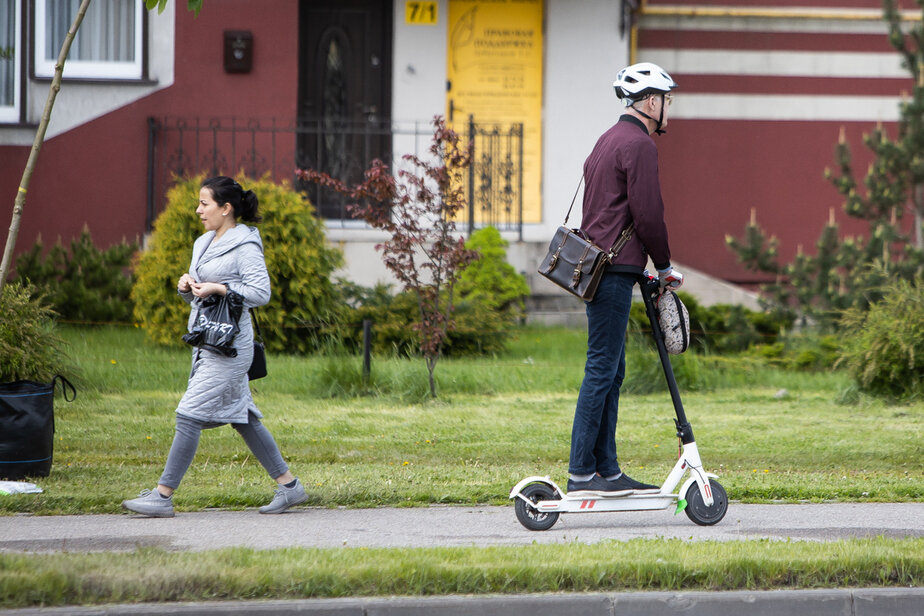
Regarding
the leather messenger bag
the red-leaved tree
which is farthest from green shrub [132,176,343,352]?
the leather messenger bag

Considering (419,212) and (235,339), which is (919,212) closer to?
(419,212)

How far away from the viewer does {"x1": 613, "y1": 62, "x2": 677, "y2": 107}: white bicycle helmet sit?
5816 millimetres

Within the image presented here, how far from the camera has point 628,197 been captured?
5.68 metres

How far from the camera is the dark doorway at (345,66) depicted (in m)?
15.8

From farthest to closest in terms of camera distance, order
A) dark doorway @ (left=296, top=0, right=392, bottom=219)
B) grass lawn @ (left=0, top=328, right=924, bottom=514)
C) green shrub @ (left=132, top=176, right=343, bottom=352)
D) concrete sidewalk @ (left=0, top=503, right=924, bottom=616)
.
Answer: dark doorway @ (left=296, top=0, right=392, bottom=219)
green shrub @ (left=132, top=176, right=343, bottom=352)
grass lawn @ (left=0, top=328, right=924, bottom=514)
concrete sidewalk @ (left=0, top=503, right=924, bottom=616)

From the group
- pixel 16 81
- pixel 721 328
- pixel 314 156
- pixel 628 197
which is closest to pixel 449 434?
pixel 628 197

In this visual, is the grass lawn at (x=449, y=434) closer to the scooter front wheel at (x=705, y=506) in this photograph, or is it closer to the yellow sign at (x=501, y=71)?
the scooter front wheel at (x=705, y=506)

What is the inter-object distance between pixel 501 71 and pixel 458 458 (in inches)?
348

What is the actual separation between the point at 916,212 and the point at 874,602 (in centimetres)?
981

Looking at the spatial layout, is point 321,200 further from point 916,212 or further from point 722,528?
point 722,528

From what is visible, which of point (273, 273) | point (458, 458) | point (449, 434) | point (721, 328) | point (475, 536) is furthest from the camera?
point (721, 328)

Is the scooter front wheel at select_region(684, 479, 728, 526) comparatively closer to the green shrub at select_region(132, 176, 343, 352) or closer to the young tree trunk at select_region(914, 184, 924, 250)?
the green shrub at select_region(132, 176, 343, 352)

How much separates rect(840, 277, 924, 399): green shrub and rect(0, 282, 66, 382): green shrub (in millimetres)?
6652

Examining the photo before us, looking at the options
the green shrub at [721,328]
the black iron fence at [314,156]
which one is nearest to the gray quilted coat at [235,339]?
the green shrub at [721,328]
